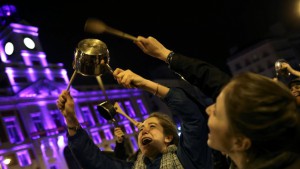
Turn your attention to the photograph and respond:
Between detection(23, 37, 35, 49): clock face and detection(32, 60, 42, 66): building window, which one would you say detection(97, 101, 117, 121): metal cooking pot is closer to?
detection(32, 60, 42, 66): building window

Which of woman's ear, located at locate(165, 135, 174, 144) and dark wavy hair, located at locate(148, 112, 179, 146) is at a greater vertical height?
dark wavy hair, located at locate(148, 112, 179, 146)

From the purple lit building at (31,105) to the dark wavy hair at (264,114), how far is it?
25.8 m

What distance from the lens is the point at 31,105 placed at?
29.4 meters

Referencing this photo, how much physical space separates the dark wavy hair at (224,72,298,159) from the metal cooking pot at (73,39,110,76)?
2217 millimetres

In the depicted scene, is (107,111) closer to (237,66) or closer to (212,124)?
(212,124)

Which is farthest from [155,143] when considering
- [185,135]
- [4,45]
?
[4,45]

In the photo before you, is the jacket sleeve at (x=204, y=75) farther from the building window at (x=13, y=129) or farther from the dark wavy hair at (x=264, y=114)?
the building window at (x=13, y=129)

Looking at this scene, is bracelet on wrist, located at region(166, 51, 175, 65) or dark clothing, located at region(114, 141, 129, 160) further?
dark clothing, located at region(114, 141, 129, 160)

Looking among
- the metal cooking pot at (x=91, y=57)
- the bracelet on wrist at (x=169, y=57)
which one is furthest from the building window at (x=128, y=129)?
the bracelet on wrist at (x=169, y=57)

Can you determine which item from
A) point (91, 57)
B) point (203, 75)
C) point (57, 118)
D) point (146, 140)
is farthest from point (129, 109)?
point (203, 75)

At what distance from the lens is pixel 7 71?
28.9m

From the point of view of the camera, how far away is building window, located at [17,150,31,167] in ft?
86.2

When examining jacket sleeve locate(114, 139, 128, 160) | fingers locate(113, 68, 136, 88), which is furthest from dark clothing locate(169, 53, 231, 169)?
jacket sleeve locate(114, 139, 128, 160)

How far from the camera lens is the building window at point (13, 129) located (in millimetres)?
26859
